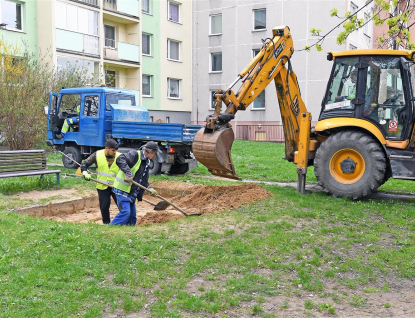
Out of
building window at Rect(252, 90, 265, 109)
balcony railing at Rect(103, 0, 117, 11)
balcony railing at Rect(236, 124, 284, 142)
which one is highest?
balcony railing at Rect(103, 0, 117, 11)

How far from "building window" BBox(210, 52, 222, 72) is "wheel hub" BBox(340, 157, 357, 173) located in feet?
81.4

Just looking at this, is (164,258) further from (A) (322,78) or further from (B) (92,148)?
(A) (322,78)

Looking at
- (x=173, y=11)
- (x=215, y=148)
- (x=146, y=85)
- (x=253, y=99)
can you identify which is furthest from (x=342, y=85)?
(x=173, y=11)

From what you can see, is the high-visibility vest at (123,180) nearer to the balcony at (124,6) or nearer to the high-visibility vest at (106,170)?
the high-visibility vest at (106,170)

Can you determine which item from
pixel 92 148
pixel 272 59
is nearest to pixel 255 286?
pixel 272 59

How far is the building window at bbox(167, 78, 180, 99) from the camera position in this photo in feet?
107

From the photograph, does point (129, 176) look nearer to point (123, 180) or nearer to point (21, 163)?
point (123, 180)

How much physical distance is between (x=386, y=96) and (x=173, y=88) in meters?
24.6

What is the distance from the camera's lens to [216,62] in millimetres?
34125

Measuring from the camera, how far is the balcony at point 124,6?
27.6m

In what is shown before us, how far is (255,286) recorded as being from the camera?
5395 mm

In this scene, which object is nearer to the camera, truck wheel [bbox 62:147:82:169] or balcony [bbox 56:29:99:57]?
truck wheel [bbox 62:147:82:169]

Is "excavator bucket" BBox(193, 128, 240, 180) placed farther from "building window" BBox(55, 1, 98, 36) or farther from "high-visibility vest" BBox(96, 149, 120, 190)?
"building window" BBox(55, 1, 98, 36)

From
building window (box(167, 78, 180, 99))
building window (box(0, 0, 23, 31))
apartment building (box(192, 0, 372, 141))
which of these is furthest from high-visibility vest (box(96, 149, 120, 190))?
building window (box(167, 78, 180, 99))
